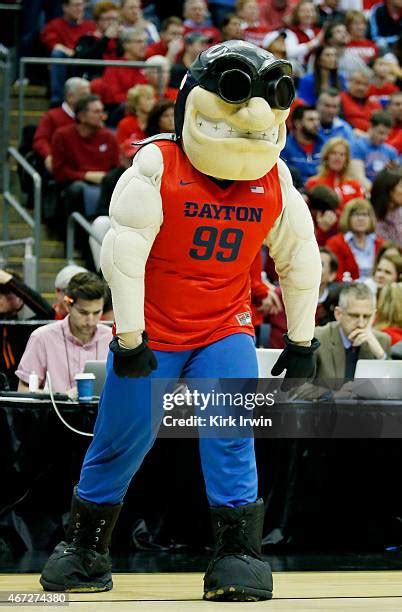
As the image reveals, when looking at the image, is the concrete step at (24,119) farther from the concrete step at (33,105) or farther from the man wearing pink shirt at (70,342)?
the man wearing pink shirt at (70,342)

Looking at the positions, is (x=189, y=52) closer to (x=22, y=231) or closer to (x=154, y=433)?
(x=22, y=231)

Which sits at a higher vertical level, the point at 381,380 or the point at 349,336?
the point at 381,380

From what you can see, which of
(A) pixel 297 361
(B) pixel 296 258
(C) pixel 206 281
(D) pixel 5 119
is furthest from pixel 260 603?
(D) pixel 5 119

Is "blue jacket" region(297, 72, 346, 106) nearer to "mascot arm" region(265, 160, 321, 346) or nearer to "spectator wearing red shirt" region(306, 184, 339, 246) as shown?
"spectator wearing red shirt" region(306, 184, 339, 246)

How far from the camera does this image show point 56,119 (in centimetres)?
1017

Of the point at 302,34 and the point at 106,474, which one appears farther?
the point at 302,34

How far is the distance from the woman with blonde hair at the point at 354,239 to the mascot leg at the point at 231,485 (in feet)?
15.2

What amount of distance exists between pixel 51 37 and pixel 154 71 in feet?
3.36

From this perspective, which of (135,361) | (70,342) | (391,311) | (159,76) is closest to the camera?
(135,361)

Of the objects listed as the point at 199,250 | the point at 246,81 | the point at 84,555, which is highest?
the point at 246,81

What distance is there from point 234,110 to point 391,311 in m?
3.52

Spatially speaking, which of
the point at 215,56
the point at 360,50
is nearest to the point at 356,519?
the point at 215,56

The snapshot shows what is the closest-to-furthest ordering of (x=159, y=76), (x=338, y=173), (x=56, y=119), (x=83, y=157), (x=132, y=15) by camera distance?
(x=83, y=157) → (x=338, y=173) → (x=56, y=119) → (x=159, y=76) → (x=132, y=15)

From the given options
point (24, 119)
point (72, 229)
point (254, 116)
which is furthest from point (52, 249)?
point (254, 116)
